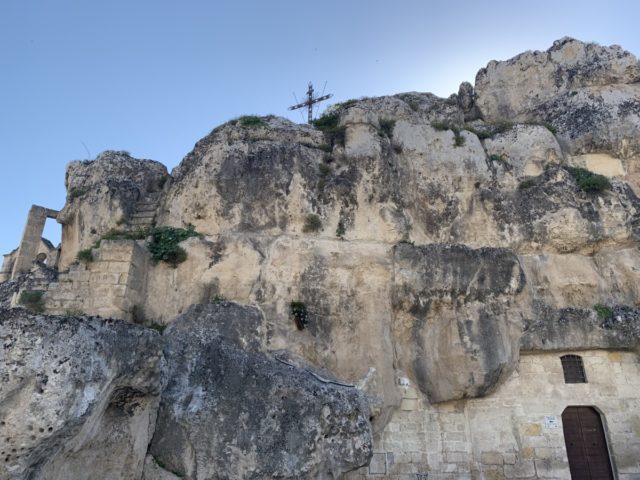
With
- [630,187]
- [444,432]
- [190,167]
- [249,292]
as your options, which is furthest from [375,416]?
[630,187]

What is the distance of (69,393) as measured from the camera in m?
4.27

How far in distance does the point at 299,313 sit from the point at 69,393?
21.4 feet

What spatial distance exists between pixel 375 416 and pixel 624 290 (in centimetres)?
665

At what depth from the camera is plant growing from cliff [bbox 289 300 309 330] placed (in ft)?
34.4

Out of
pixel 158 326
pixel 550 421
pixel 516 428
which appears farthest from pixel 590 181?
pixel 158 326

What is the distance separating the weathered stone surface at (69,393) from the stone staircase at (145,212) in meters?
7.33

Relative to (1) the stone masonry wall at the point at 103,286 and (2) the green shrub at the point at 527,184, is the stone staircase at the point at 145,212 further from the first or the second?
(2) the green shrub at the point at 527,184

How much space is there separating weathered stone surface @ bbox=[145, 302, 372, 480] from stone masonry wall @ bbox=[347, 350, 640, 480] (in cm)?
443

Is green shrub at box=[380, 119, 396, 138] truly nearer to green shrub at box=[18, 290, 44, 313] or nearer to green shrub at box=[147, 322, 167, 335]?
green shrub at box=[147, 322, 167, 335]

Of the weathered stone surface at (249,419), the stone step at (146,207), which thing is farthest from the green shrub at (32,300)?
the weathered stone surface at (249,419)

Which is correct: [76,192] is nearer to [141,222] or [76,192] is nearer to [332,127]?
[141,222]

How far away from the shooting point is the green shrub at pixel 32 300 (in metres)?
9.55

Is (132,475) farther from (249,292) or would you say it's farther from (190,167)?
(190,167)

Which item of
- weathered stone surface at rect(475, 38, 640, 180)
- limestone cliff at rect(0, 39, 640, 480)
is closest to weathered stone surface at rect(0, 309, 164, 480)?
limestone cliff at rect(0, 39, 640, 480)
